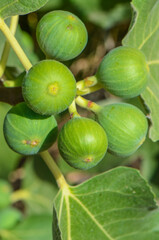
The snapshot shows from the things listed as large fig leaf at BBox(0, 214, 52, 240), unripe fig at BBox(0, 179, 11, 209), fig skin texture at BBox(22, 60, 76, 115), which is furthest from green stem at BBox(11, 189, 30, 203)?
fig skin texture at BBox(22, 60, 76, 115)

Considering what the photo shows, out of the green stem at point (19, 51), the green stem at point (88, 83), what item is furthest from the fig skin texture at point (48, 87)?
the green stem at point (88, 83)

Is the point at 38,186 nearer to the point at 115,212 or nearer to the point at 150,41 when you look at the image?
the point at 115,212

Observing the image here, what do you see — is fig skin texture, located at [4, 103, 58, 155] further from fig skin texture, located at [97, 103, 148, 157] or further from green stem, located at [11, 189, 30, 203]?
green stem, located at [11, 189, 30, 203]

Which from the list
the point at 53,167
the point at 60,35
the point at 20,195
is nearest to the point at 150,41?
the point at 60,35

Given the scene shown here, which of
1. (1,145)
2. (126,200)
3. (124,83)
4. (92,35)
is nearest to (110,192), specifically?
(126,200)

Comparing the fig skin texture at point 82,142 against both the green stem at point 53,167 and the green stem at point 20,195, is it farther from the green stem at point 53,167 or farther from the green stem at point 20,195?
the green stem at point 20,195

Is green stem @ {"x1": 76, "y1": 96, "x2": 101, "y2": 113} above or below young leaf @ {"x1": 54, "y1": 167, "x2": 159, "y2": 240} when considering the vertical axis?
above
